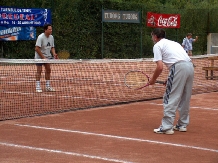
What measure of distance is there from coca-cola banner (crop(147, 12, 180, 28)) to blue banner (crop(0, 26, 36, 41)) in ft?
24.8

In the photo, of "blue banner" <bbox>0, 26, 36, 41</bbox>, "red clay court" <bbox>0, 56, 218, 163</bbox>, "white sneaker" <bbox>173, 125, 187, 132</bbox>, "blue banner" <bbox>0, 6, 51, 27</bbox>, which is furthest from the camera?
"blue banner" <bbox>0, 26, 36, 41</bbox>

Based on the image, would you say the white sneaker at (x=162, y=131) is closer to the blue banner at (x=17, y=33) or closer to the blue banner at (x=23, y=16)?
the blue banner at (x=23, y=16)

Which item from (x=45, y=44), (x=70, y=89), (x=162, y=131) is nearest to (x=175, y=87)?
(x=162, y=131)

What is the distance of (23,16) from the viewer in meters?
21.3

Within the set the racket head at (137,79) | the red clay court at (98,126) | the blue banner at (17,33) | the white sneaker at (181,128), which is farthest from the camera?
the blue banner at (17,33)

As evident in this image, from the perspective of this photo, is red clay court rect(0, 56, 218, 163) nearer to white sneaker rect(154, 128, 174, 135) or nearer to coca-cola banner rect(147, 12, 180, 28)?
white sneaker rect(154, 128, 174, 135)

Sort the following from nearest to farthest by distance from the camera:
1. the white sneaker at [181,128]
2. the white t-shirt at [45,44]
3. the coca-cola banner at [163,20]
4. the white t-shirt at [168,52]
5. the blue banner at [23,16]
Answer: the white t-shirt at [168,52] < the white sneaker at [181,128] < the white t-shirt at [45,44] < the blue banner at [23,16] < the coca-cola banner at [163,20]

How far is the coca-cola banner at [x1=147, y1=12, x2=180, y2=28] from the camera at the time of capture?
27109mm

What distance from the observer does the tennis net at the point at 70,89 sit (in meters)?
10.1

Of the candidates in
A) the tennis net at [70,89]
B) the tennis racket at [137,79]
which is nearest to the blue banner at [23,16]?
the tennis net at [70,89]

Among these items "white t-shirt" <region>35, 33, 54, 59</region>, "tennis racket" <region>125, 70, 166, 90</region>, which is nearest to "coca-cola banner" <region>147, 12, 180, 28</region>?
"white t-shirt" <region>35, 33, 54, 59</region>

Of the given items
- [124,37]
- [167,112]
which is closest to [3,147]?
[167,112]

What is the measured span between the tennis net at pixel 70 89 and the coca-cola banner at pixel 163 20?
8451mm

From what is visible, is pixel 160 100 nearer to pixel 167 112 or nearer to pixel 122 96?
pixel 122 96
